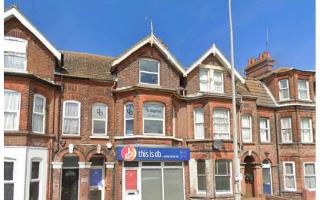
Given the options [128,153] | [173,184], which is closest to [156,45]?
[128,153]

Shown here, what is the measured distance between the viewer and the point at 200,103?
1992 cm

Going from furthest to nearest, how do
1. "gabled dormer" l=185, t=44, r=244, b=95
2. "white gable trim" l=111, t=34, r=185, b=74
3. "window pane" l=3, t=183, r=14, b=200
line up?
"gabled dormer" l=185, t=44, r=244, b=95
"white gable trim" l=111, t=34, r=185, b=74
"window pane" l=3, t=183, r=14, b=200

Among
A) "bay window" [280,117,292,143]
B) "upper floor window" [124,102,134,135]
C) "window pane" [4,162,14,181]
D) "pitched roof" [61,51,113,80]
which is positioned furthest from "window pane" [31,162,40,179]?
"bay window" [280,117,292,143]

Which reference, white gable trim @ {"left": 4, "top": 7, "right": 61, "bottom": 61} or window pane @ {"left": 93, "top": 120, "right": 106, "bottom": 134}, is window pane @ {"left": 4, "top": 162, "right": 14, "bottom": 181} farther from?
white gable trim @ {"left": 4, "top": 7, "right": 61, "bottom": 61}

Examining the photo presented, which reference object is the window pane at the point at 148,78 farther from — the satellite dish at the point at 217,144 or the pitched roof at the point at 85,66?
the satellite dish at the point at 217,144

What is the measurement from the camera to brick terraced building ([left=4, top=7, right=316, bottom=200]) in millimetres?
15734

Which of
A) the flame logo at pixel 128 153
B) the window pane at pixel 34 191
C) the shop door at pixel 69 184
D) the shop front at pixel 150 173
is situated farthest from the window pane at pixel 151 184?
the window pane at pixel 34 191

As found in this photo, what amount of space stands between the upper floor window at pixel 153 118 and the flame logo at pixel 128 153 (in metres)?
1.27

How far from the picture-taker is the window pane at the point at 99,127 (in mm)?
17984

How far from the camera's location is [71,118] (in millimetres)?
17453

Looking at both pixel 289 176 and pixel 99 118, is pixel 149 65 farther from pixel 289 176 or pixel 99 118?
pixel 289 176

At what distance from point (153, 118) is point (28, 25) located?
324 inches

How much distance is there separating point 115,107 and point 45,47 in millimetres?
5003

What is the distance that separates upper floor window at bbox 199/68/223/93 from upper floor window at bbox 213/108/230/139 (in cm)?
158
